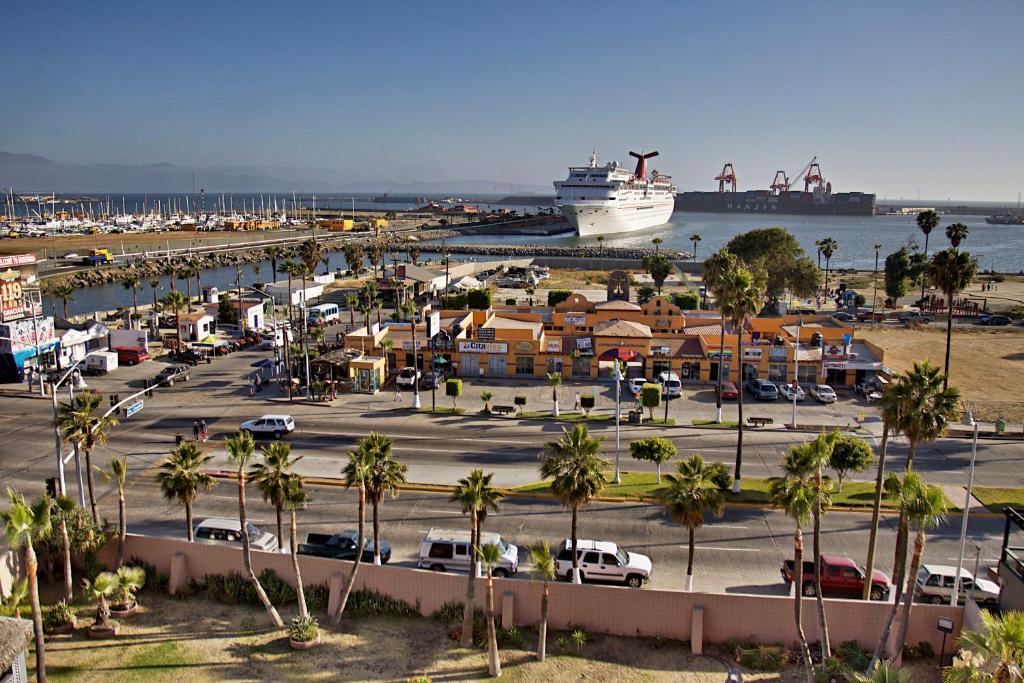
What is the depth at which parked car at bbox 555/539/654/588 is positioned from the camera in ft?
77.1

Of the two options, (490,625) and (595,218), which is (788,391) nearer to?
(490,625)

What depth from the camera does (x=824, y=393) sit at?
1801 inches

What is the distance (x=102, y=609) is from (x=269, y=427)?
16.9 m

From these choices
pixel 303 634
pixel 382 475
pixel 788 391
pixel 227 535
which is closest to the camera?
pixel 303 634

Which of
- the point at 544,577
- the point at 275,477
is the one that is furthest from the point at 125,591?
the point at 544,577

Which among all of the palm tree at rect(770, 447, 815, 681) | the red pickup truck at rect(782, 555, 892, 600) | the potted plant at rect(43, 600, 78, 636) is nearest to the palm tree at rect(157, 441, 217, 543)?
the potted plant at rect(43, 600, 78, 636)

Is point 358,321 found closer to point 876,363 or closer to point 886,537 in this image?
point 876,363

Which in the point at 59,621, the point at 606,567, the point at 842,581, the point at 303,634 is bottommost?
the point at 59,621

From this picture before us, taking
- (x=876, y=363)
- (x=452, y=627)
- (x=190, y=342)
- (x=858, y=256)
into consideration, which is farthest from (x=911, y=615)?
(x=858, y=256)

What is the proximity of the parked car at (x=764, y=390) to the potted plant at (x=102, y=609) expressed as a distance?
36835 millimetres

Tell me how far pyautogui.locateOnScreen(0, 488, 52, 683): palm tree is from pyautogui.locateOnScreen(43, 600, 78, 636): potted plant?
3186 millimetres

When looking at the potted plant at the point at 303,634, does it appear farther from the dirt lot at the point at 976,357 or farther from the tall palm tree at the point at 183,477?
the dirt lot at the point at 976,357

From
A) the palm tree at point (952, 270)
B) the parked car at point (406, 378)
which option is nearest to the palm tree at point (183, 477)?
the parked car at point (406, 378)

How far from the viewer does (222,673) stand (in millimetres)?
19891
